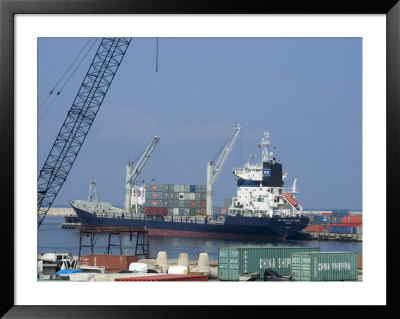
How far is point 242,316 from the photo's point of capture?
19.0 ft

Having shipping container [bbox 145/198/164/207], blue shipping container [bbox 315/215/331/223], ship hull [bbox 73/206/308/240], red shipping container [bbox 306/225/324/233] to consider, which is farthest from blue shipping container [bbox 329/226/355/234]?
shipping container [bbox 145/198/164/207]

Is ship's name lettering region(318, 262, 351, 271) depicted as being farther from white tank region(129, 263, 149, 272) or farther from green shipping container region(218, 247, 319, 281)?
white tank region(129, 263, 149, 272)

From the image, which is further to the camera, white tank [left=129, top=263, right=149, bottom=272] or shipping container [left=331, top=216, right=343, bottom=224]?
shipping container [left=331, top=216, right=343, bottom=224]

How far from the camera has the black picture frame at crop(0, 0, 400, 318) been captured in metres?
5.82

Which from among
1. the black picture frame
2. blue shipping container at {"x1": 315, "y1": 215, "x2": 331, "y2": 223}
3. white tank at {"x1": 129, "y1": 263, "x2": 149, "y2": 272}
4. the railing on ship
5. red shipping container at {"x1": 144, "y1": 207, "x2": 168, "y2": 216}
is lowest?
blue shipping container at {"x1": 315, "y1": 215, "x2": 331, "y2": 223}

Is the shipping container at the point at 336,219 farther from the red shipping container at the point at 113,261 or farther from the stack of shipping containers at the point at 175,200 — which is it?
the red shipping container at the point at 113,261

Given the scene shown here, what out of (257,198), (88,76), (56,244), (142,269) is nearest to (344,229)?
(257,198)

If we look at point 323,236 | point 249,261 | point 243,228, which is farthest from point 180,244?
point 249,261

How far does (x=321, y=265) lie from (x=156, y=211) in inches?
1904

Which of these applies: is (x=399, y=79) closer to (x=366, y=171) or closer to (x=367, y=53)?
(x=367, y=53)

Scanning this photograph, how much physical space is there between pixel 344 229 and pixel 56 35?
63401 mm

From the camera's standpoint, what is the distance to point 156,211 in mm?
71500

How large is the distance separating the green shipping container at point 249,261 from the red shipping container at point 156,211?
44094mm

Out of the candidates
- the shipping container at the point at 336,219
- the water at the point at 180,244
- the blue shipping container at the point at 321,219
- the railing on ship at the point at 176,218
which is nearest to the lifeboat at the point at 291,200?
the water at the point at 180,244
